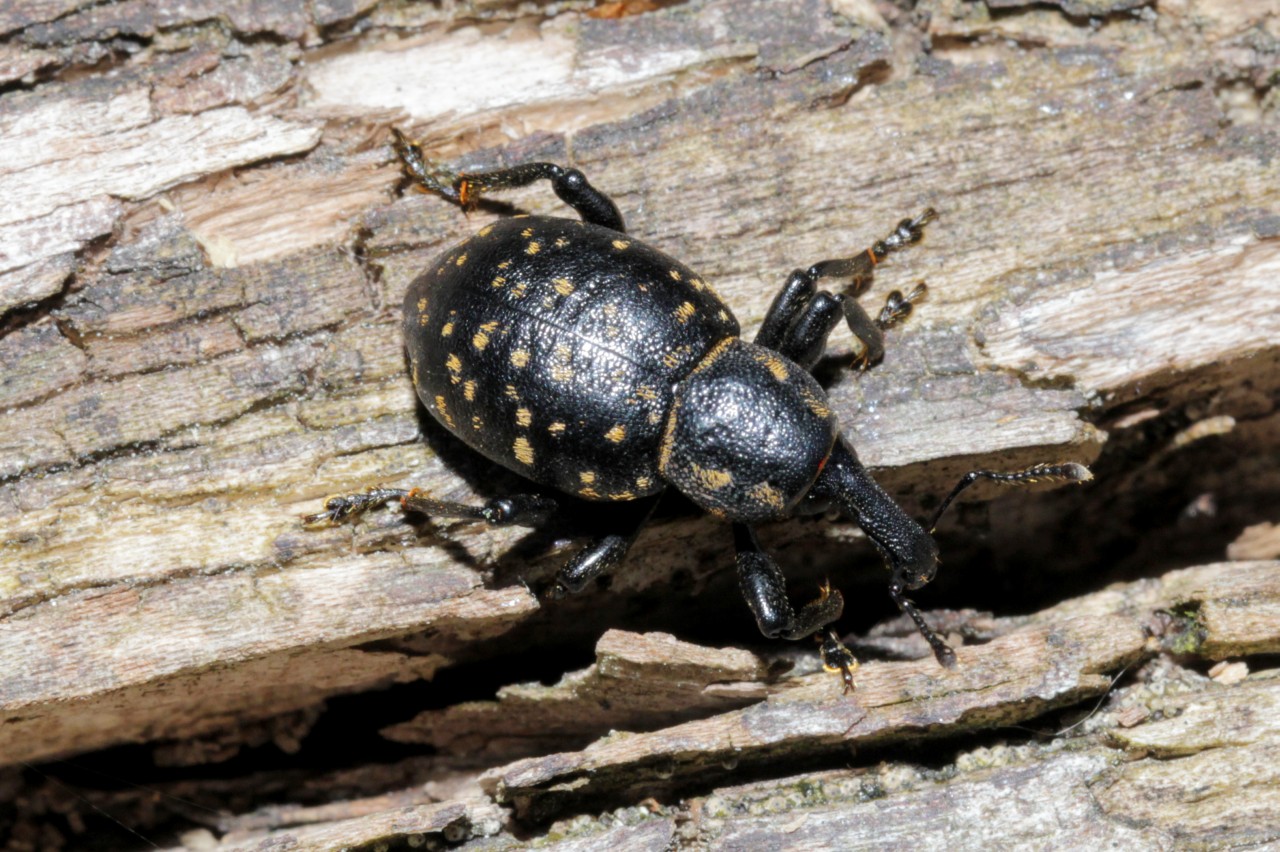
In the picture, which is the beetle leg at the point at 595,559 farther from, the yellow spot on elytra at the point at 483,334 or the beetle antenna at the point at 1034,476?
the beetle antenna at the point at 1034,476

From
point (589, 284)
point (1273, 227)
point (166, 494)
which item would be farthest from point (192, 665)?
point (1273, 227)

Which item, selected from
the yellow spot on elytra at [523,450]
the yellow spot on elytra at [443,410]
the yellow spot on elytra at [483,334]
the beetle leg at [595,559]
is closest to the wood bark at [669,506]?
the beetle leg at [595,559]

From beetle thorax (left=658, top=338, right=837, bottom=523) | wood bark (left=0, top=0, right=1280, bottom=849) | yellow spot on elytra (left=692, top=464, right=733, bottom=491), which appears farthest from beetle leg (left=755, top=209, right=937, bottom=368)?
yellow spot on elytra (left=692, top=464, right=733, bottom=491)

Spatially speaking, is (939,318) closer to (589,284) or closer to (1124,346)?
(1124,346)

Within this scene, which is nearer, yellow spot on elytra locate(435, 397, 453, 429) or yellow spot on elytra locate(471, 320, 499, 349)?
yellow spot on elytra locate(471, 320, 499, 349)

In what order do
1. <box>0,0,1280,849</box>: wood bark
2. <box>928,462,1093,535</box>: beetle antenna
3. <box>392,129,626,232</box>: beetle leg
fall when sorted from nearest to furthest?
<box>0,0,1280,849</box>: wood bark → <box>928,462,1093,535</box>: beetle antenna → <box>392,129,626,232</box>: beetle leg

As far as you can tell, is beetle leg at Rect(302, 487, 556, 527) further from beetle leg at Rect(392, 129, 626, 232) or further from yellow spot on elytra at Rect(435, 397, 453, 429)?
beetle leg at Rect(392, 129, 626, 232)

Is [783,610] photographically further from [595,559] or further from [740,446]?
[595,559]

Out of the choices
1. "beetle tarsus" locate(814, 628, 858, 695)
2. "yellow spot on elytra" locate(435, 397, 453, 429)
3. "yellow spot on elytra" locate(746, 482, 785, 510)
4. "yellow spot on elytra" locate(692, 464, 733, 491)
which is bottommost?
"beetle tarsus" locate(814, 628, 858, 695)
